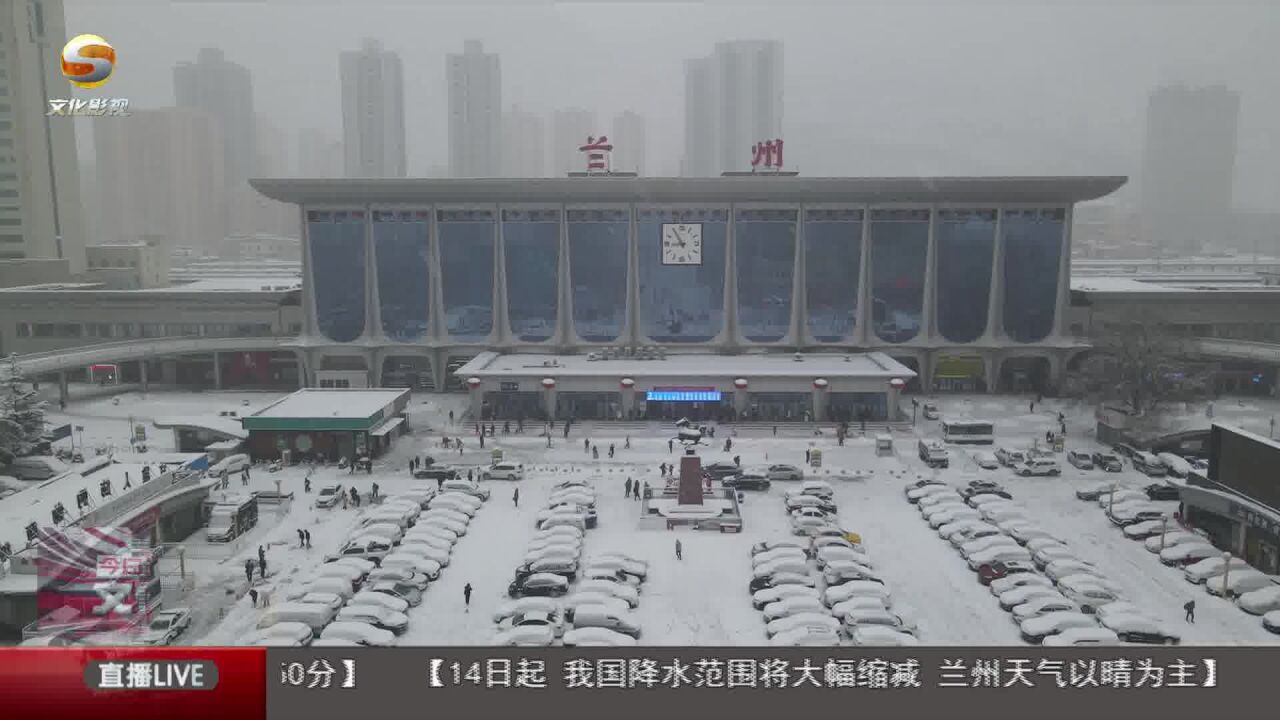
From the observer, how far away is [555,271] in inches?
1444

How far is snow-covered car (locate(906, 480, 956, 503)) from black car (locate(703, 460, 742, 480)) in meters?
4.35

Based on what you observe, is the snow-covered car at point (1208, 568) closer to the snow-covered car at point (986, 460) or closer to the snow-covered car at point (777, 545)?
the snow-covered car at point (777, 545)

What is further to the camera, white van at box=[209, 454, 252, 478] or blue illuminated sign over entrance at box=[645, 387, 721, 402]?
blue illuminated sign over entrance at box=[645, 387, 721, 402]

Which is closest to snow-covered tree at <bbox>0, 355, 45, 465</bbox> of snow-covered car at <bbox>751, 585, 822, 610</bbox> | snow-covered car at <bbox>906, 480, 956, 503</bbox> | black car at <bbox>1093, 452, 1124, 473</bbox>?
snow-covered car at <bbox>751, 585, 822, 610</bbox>

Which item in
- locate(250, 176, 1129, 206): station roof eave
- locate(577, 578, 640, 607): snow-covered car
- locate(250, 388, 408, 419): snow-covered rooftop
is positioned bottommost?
locate(577, 578, 640, 607): snow-covered car

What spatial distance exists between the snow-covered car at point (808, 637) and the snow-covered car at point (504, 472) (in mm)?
11102

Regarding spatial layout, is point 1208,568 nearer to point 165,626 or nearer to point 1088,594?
point 1088,594

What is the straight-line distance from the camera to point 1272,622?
1558cm

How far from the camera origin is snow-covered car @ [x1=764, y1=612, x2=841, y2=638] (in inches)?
605

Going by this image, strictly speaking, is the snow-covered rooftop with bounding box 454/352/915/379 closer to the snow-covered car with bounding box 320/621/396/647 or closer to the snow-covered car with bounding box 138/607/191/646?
the snow-covered car with bounding box 138/607/191/646

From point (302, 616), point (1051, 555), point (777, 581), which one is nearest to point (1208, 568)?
point (1051, 555)

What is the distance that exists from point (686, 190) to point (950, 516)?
18.2 m

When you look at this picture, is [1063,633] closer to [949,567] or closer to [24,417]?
[949,567]

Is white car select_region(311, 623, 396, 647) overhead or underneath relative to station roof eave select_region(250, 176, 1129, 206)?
underneath
